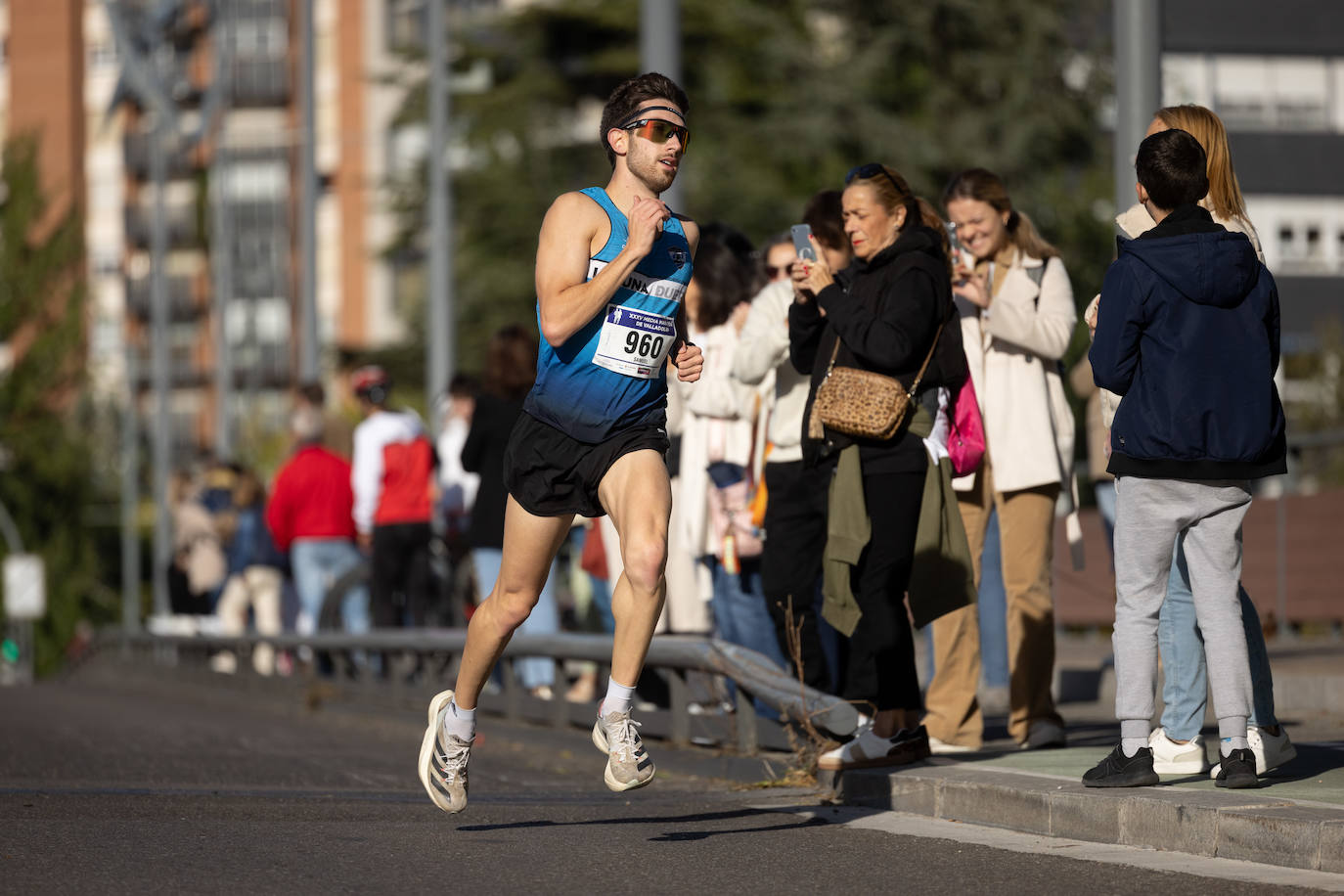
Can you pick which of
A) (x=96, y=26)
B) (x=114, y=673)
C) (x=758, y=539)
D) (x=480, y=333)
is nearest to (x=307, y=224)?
(x=114, y=673)

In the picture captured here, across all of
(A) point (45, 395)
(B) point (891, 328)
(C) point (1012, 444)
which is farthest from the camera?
(A) point (45, 395)

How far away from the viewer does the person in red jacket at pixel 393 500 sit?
1503cm

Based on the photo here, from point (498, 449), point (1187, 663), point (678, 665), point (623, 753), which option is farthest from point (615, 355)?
point (498, 449)

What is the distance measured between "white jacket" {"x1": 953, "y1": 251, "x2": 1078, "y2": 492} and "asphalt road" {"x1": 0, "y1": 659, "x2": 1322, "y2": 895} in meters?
1.55

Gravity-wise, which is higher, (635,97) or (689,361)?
(635,97)

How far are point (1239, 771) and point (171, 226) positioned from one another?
82.8m

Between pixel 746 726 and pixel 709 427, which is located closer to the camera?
pixel 746 726

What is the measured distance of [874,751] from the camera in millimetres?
8047

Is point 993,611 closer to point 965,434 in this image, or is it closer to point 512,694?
point 965,434

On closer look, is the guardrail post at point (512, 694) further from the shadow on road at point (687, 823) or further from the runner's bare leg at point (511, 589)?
the runner's bare leg at point (511, 589)

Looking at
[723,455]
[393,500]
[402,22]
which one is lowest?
[393,500]

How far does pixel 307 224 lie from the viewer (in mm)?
27875

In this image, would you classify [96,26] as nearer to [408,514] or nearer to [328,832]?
[408,514]

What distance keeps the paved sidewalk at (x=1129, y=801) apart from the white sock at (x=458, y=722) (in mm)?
1414
